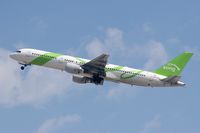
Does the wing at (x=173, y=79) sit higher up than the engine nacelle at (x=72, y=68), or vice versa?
the engine nacelle at (x=72, y=68)

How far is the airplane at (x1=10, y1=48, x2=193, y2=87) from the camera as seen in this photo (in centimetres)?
11712

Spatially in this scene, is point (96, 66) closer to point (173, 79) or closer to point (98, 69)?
point (98, 69)

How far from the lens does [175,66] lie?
4855 inches

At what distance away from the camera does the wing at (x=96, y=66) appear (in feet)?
383

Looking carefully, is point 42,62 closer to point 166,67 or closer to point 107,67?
point 107,67

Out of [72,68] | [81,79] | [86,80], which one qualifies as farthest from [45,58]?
[86,80]

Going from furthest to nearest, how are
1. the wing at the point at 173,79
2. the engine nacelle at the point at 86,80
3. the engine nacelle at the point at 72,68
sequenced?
the engine nacelle at the point at 86,80 < the engine nacelle at the point at 72,68 < the wing at the point at 173,79

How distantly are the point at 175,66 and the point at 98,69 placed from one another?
16.9 meters

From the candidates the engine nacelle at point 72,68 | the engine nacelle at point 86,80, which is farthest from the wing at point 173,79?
the engine nacelle at point 72,68

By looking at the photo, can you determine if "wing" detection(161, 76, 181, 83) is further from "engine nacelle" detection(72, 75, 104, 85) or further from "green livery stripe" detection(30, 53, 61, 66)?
"green livery stripe" detection(30, 53, 61, 66)

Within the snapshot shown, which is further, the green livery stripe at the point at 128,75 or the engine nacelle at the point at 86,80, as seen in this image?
the engine nacelle at the point at 86,80

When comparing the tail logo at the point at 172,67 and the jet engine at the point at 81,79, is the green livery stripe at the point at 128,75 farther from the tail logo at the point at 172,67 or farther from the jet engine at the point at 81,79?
the jet engine at the point at 81,79

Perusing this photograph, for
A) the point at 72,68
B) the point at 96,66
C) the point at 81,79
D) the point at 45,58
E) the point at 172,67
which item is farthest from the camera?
the point at 81,79

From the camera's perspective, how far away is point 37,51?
121 metres
